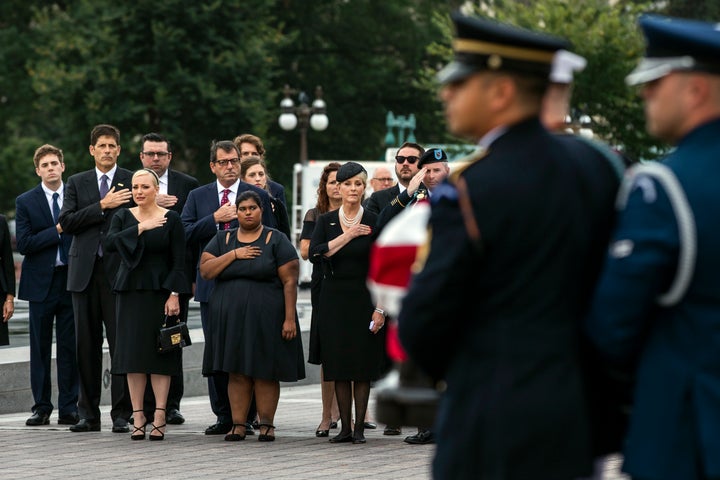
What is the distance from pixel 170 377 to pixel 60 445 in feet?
3.84

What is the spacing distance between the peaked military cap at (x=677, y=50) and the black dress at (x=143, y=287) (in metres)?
7.84

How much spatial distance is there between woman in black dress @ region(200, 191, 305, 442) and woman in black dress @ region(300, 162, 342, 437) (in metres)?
0.25

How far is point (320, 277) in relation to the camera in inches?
484

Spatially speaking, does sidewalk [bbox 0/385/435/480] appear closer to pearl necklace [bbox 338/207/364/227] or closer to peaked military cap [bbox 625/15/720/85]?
pearl necklace [bbox 338/207/364/227]

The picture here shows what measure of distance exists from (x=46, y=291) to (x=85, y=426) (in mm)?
1295

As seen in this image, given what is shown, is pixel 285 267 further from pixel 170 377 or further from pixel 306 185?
pixel 306 185

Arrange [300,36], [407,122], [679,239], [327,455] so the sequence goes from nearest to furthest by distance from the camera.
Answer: [679,239], [327,455], [407,122], [300,36]

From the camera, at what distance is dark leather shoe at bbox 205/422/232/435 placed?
11992mm

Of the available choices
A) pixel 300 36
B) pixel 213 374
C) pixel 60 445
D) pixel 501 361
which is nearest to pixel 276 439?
pixel 213 374

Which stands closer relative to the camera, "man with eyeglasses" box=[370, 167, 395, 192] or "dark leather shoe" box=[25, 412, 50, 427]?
"dark leather shoe" box=[25, 412, 50, 427]

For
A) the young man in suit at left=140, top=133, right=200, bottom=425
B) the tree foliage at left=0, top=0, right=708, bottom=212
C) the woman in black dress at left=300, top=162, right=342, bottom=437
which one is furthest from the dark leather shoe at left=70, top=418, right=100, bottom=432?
the tree foliage at left=0, top=0, right=708, bottom=212

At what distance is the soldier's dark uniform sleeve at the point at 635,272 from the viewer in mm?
3885

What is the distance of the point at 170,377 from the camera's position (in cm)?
1198

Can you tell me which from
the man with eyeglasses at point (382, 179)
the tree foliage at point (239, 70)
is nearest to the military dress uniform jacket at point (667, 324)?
the man with eyeglasses at point (382, 179)
